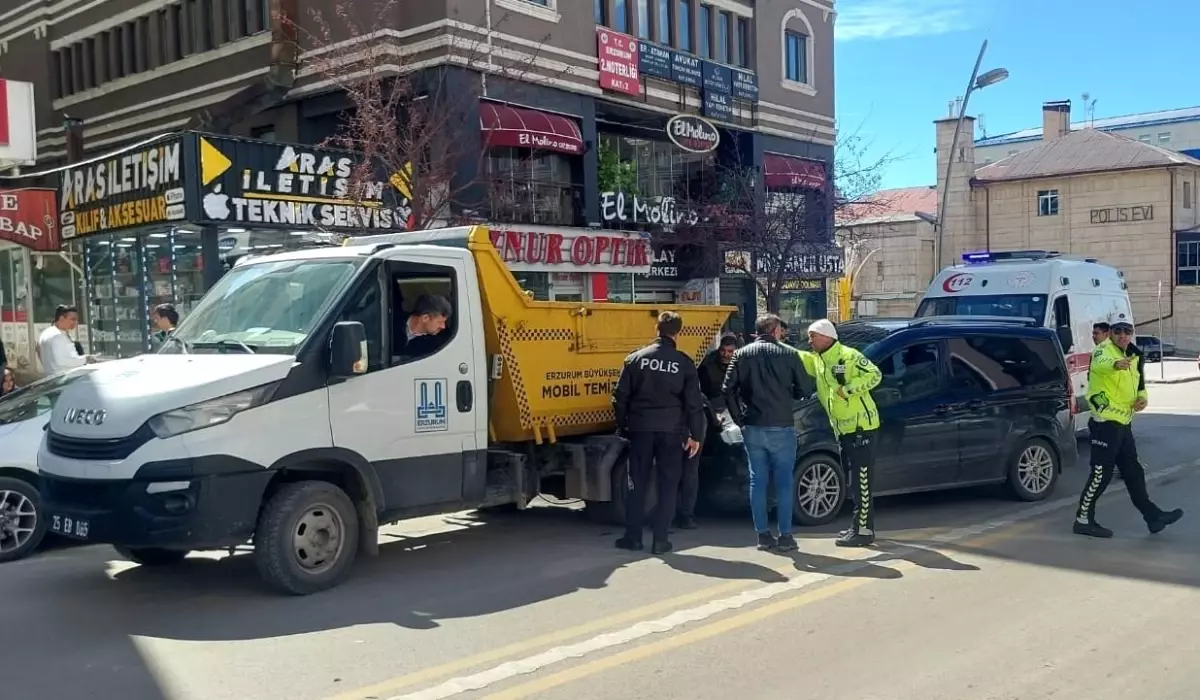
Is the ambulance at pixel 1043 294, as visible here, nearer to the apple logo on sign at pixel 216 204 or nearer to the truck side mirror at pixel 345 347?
the truck side mirror at pixel 345 347

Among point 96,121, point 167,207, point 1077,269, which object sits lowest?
point 1077,269

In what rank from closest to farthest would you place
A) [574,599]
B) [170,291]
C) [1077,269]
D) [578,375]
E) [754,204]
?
[574,599], [578,375], [1077,269], [170,291], [754,204]

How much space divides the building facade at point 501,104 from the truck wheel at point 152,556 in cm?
855

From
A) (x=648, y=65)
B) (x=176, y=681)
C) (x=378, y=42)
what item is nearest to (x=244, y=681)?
(x=176, y=681)

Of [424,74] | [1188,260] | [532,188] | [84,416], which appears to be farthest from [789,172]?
[1188,260]

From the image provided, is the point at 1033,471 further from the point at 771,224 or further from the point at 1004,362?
the point at 771,224

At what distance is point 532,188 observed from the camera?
21.7 metres

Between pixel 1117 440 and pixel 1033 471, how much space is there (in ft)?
6.22

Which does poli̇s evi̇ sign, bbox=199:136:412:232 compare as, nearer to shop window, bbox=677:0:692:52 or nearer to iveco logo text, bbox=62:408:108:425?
iveco logo text, bbox=62:408:108:425

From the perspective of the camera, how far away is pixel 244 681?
5.17 m

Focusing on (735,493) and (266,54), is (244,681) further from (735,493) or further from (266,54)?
(266,54)

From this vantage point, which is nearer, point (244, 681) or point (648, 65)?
point (244, 681)

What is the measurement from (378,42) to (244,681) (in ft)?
53.0

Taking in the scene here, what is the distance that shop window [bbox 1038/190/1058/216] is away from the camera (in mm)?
47875
